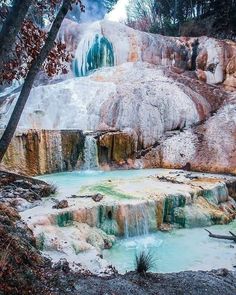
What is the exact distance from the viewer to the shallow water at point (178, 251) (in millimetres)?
8393

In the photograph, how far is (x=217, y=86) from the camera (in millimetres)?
22688

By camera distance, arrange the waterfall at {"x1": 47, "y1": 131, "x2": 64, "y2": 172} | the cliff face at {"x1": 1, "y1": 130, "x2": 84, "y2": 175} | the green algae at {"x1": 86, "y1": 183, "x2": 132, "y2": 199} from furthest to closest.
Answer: the waterfall at {"x1": 47, "y1": 131, "x2": 64, "y2": 172}, the cliff face at {"x1": 1, "y1": 130, "x2": 84, "y2": 175}, the green algae at {"x1": 86, "y1": 183, "x2": 132, "y2": 199}

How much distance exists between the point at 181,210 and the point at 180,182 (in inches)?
84.8

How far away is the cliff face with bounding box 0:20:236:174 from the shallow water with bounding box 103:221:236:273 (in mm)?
7126

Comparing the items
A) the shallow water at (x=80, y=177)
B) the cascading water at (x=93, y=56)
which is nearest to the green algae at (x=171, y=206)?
the shallow water at (x=80, y=177)

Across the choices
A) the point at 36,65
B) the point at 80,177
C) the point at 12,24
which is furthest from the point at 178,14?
the point at 12,24

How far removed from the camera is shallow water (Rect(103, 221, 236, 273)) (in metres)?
8.39

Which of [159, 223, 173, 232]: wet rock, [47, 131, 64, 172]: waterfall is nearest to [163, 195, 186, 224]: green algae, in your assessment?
[159, 223, 173, 232]: wet rock

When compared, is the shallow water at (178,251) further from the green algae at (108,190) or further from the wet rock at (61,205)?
the wet rock at (61,205)

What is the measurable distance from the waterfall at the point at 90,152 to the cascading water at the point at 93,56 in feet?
29.0

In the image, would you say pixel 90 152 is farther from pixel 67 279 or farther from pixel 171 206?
pixel 67 279

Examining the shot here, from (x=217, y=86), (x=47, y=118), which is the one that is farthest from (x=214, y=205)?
(x=217, y=86)

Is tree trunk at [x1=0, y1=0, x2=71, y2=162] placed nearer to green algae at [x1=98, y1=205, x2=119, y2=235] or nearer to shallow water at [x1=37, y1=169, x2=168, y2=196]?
green algae at [x1=98, y1=205, x2=119, y2=235]

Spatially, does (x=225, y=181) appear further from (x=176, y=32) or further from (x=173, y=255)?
(x=176, y=32)
